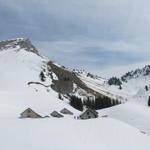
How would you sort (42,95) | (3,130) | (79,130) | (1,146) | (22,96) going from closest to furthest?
(1,146) < (3,130) < (79,130) < (22,96) < (42,95)

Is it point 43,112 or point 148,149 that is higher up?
point 43,112

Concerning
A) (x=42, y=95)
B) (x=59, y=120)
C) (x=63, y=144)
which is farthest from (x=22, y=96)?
(x=63, y=144)

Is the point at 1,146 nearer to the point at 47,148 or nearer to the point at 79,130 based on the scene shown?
the point at 47,148

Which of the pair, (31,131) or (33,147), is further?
(31,131)

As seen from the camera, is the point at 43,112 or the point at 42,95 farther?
the point at 42,95

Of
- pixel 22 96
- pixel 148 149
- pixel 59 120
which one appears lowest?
pixel 148 149

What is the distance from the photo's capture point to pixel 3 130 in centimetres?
4734

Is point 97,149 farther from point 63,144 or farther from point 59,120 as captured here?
point 59,120

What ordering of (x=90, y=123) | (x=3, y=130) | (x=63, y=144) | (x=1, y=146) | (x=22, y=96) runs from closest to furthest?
(x=1, y=146) → (x=63, y=144) → (x=3, y=130) → (x=90, y=123) → (x=22, y=96)

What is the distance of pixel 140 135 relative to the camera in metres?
56.3

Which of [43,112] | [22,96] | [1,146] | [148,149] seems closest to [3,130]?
[1,146]

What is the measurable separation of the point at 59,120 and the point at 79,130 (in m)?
5.64

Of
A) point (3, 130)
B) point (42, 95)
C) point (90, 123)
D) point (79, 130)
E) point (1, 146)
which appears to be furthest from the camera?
point (42, 95)

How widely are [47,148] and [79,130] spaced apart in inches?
399
